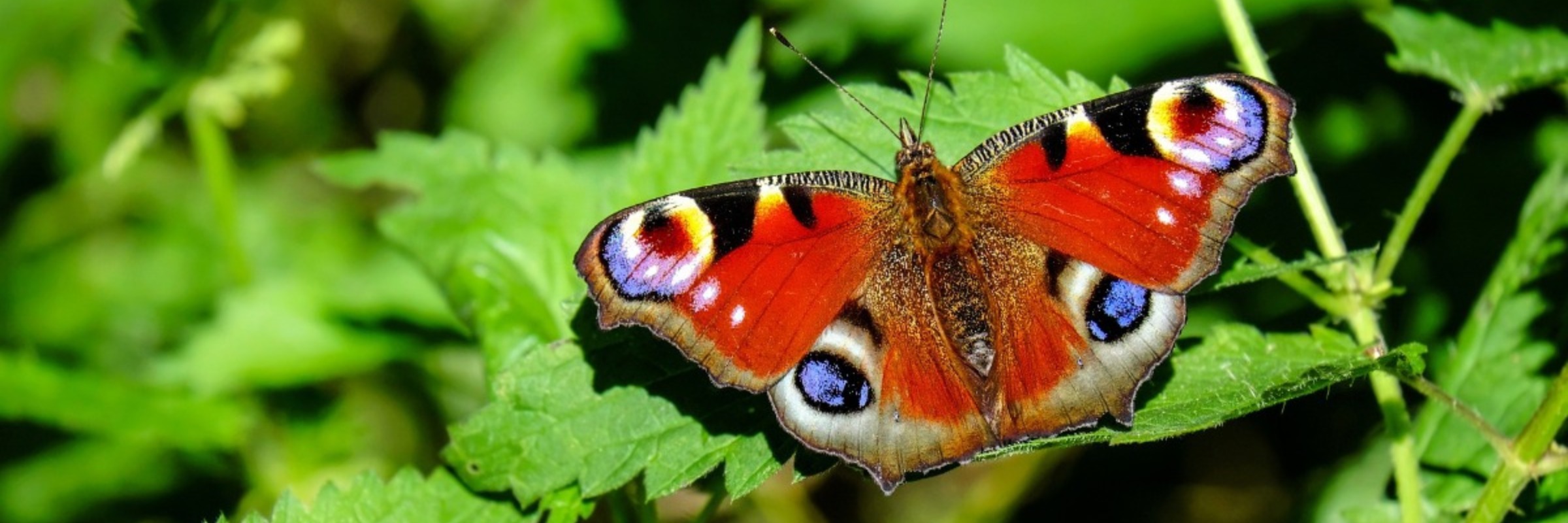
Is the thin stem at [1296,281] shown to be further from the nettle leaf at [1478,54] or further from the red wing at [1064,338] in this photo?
the nettle leaf at [1478,54]

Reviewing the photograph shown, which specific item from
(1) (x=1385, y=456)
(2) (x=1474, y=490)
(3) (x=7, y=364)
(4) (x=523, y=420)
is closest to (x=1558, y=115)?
(1) (x=1385, y=456)

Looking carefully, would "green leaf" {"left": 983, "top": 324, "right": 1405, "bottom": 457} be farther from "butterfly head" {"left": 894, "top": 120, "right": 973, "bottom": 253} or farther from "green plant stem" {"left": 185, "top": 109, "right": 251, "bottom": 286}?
"green plant stem" {"left": 185, "top": 109, "right": 251, "bottom": 286}

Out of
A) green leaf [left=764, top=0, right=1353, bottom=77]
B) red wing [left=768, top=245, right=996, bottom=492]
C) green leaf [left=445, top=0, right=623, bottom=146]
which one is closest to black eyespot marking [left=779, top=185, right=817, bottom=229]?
red wing [left=768, top=245, right=996, bottom=492]

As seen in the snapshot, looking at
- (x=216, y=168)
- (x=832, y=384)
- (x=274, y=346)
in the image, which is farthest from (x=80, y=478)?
(x=832, y=384)

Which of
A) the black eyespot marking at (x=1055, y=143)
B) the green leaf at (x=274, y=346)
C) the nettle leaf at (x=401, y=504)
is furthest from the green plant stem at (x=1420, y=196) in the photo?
the green leaf at (x=274, y=346)

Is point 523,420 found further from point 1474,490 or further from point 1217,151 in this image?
point 1474,490

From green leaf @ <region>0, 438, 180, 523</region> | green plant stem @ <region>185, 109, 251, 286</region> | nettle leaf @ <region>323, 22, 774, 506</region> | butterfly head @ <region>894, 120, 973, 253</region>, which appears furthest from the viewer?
green leaf @ <region>0, 438, 180, 523</region>
